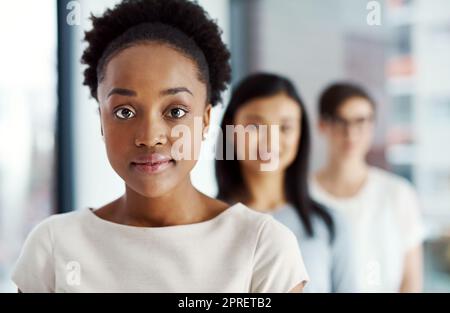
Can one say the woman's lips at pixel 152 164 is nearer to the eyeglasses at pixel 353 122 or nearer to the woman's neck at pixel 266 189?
the woman's neck at pixel 266 189

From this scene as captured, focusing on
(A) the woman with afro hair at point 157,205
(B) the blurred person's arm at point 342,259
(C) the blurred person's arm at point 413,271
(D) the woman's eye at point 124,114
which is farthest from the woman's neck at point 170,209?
(C) the blurred person's arm at point 413,271

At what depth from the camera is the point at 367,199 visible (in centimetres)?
97

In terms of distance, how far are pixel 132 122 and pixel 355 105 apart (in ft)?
1.15

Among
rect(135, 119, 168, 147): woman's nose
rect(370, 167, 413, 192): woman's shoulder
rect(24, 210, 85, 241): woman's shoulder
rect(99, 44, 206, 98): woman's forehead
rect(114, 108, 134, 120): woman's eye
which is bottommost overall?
rect(24, 210, 85, 241): woman's shoulder

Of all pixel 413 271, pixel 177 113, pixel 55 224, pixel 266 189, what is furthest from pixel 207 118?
pixel 413 271

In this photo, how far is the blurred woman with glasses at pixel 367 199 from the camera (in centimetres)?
95

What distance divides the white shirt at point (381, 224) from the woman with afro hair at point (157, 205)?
127mm

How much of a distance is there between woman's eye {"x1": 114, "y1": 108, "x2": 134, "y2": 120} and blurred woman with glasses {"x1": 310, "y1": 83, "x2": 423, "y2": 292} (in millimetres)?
295

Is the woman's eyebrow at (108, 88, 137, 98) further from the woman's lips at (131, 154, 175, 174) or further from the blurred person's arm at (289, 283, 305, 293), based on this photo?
the blurred person's arm at (289, 283, 305, 293)

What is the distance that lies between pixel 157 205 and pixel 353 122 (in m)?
0.34

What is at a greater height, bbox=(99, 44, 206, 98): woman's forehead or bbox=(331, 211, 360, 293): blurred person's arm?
bbox=(99, 44, 206, 98): woman's forehead

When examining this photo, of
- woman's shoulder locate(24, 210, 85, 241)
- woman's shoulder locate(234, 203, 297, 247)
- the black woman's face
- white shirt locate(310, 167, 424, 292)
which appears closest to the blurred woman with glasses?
white shirt locate(310, 167, 424, 292)

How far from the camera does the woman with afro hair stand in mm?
838

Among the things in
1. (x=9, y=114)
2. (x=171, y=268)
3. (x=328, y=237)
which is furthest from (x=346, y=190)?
(x=9, y=114)
